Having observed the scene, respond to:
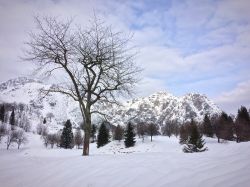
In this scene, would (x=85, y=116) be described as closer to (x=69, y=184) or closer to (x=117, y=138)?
(x=69, y=184)

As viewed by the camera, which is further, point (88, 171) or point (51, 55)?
point (51, 55)

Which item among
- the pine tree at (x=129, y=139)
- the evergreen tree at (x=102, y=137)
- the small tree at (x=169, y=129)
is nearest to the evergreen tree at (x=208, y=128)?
the small tree at (x=169, y=129)

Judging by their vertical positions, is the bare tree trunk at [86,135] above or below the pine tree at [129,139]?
above

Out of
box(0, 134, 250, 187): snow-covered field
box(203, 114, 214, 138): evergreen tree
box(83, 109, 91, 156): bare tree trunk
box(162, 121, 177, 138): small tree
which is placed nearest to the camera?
box(0, 134, 250, 187): snow-covered field

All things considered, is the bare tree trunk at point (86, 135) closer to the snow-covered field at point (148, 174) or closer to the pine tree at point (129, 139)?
the snow-covered field at point (148, 174)

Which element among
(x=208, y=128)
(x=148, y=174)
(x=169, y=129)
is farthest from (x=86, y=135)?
(x=169, y=129)

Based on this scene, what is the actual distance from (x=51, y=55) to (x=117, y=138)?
7843 centimetres

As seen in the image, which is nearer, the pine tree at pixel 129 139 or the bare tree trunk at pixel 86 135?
the bare tree trunk at pixel 86 135

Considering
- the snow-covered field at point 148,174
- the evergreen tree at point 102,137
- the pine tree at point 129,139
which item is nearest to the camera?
the snow-covered field at point 148,174

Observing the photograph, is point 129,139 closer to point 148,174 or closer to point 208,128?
point 208,128

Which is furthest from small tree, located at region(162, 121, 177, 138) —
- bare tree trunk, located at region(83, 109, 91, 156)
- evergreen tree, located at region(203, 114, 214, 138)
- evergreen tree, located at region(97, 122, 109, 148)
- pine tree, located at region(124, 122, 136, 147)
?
bare tree trunk, located at region(83, 109, 91, 156)

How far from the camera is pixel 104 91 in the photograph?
53.7 ft

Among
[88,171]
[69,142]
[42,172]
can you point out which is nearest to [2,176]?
[42,172]

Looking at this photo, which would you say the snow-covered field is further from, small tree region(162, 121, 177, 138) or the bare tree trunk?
small tree region(162, 121, 177, 138)
